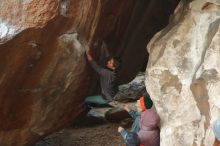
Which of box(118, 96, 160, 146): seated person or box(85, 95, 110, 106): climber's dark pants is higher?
box(85, 95, 110, 106): climber's dark pants

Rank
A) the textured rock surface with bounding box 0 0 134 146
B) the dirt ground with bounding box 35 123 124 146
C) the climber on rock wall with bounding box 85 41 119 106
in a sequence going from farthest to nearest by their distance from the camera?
1. the dirt ground with bounding box 35 123 124 146
2. the climber on rock wall with bounding box 85 41 119 106
3. the textured rock surface with bounding box 0 0 134 146

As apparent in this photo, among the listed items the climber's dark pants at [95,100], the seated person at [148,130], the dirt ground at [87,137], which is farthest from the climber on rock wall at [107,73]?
the dirt ground at [87,137]

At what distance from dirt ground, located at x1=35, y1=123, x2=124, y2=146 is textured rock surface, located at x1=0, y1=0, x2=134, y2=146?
1062 mm

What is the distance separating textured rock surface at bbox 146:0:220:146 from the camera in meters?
5.98

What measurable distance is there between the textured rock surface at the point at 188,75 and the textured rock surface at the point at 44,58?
4.29ft

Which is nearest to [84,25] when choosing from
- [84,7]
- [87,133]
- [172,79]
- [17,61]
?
[84,7]

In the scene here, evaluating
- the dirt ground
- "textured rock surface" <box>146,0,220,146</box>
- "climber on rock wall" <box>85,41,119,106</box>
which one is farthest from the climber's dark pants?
"textured rock surface" <box>146,0,220,146</box>

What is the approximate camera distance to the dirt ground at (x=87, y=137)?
33.7ft

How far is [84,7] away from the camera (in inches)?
283

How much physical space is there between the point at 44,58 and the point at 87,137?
358 centimetres

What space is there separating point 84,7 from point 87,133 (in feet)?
14.9

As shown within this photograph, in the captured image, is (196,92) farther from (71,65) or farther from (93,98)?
(93,98)

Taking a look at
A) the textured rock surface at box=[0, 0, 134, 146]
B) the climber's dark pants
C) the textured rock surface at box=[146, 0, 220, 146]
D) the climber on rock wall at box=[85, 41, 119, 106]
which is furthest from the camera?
the climber's dark pants

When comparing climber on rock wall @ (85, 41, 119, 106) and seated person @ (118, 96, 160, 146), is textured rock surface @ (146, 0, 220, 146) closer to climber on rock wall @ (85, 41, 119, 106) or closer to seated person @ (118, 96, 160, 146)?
seated person @ (118, 96, 160, 146)
